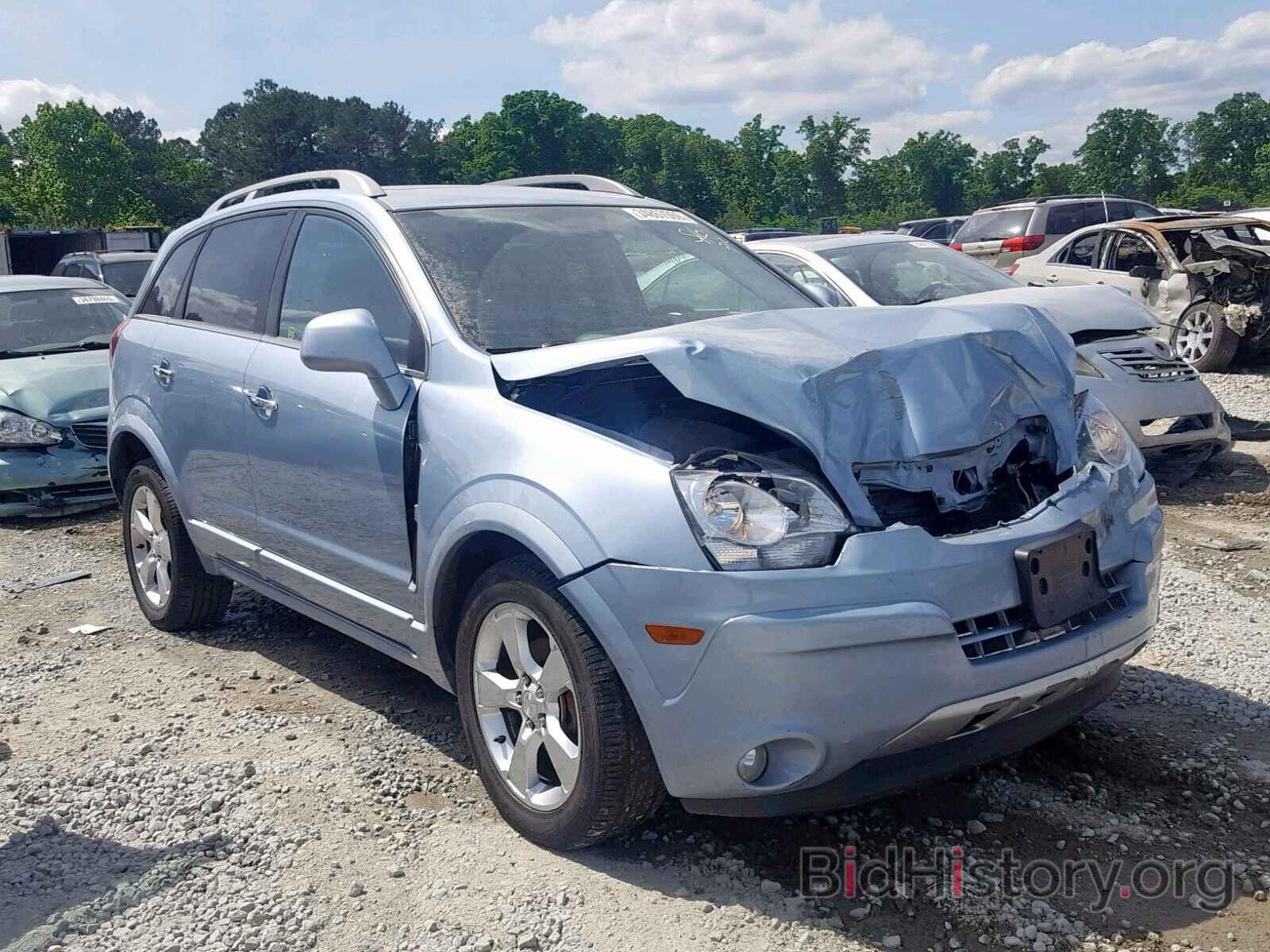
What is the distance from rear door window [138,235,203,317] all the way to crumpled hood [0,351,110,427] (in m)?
2.63

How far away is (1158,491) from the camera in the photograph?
24.0 feet

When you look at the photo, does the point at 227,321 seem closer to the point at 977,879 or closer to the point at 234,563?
the point at 234,563

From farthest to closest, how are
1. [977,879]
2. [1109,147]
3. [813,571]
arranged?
[1109,147] → [977,879] → [813,571]

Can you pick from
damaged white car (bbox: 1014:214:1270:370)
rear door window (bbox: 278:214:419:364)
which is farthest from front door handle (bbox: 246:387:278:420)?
damaged white car (bbox: 1014:214:1270:370)

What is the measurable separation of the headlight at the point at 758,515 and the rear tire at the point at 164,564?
302 centimetres

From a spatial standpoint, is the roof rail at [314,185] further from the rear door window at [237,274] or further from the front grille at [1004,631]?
the front grille at [1004,631]

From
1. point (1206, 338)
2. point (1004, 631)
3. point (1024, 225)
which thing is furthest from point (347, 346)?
point (1024, 225)

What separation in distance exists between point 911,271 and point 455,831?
5.47 metres

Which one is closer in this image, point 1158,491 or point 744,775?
point 744,775

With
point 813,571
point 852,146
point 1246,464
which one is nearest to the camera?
point 813,571

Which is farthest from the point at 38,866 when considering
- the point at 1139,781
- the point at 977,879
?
the point at 1139,781

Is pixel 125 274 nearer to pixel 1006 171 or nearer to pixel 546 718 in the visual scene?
pixel 546 718

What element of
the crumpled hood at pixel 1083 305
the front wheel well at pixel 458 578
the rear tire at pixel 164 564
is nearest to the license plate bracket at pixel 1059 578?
the front wheel well at pixel 458 578

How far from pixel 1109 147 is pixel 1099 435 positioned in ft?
320
